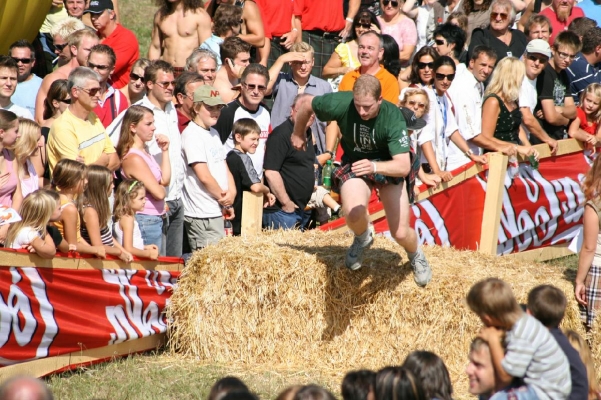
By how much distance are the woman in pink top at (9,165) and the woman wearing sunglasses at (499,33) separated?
7.98 meters

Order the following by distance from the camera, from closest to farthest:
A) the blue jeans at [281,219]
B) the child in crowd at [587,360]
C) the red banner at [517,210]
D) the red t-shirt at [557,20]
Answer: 1. the child in crowd at [587,360]
2. the blue jeans at [281,219]
3. the red banner at [517,210]
4. the red t-shirt at [557,20]

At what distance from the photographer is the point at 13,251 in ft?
22.6

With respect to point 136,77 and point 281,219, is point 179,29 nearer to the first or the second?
point 136,77

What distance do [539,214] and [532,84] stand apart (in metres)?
1.98

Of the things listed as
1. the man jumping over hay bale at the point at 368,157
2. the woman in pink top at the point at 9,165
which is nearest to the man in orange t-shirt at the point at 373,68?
the man jumping over hay bale at the point at 368,157

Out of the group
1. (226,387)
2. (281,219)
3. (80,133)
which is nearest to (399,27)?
(281,219)

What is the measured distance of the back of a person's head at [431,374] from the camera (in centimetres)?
521

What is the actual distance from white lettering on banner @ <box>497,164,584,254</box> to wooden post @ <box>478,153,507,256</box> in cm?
46

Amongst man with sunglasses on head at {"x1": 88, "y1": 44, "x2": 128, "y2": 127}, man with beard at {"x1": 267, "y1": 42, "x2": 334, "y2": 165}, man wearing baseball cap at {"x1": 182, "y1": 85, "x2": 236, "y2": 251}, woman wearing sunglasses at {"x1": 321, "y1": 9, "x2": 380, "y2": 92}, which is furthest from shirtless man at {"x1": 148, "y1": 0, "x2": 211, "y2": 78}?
man wearing baseball cap at {"x1": 182, "y1": 85, "x2": 236, "y2": 251}

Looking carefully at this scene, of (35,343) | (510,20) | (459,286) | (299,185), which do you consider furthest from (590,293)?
(510,20)

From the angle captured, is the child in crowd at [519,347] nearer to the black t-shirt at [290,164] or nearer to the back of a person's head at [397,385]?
the back of a person's head at [397,385]

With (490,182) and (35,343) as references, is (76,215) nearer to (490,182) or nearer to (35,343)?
(35,343)

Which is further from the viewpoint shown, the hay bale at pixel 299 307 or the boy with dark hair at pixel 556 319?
the hay bale at pixel 299 307

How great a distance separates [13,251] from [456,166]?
5.99 metres
